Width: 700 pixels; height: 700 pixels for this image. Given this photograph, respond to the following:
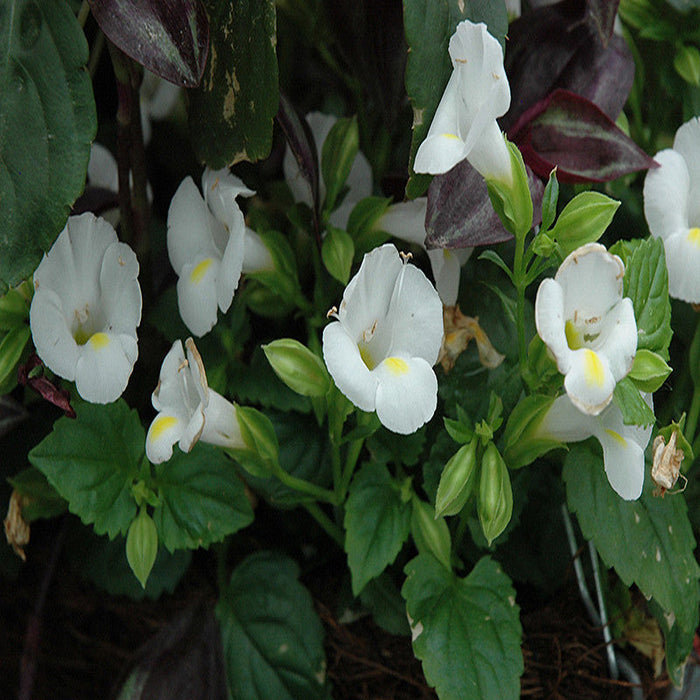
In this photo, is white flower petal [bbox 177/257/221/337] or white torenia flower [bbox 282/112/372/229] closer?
white flower petal [bbox 177/257/221/337]

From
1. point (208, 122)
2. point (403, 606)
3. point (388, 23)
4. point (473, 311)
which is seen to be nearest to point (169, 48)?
point (208, 122)

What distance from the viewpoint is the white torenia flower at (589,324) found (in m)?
0.42

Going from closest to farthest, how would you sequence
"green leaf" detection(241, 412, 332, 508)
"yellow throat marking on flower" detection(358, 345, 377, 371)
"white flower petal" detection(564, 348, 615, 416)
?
1. "white flower petal" detection(564, 348, 615, 416)
2. "yellow throat marking on flower" detection(358, 345, 377, 371)
3. "green leaf" detection(241, 412, 332, 508)

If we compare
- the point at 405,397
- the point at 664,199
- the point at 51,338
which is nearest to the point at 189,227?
the point at 51,338

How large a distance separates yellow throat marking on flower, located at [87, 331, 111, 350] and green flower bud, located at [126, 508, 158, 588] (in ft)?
0.40

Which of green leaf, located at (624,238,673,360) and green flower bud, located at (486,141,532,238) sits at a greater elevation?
green flower bud, located at (486,141,532,238)

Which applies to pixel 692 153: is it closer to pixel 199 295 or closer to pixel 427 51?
pixel 427 51

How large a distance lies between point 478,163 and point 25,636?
1.92 ft

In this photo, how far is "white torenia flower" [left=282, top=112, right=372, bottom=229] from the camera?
2.26 ft

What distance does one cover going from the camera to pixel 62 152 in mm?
508

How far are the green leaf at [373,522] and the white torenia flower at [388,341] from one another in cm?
12

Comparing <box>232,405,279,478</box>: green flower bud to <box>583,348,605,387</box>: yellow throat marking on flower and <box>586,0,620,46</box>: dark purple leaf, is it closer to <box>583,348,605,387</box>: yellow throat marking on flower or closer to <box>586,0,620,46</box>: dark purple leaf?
<box>583,348,605,387</box>: yellow throat marking on flower

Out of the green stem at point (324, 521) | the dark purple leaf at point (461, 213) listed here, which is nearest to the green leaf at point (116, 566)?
the green stem at point (324, 521)

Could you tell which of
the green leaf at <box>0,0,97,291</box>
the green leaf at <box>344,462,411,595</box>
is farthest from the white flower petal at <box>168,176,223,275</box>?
the green leaf at <box>344,462,411,595</box>
